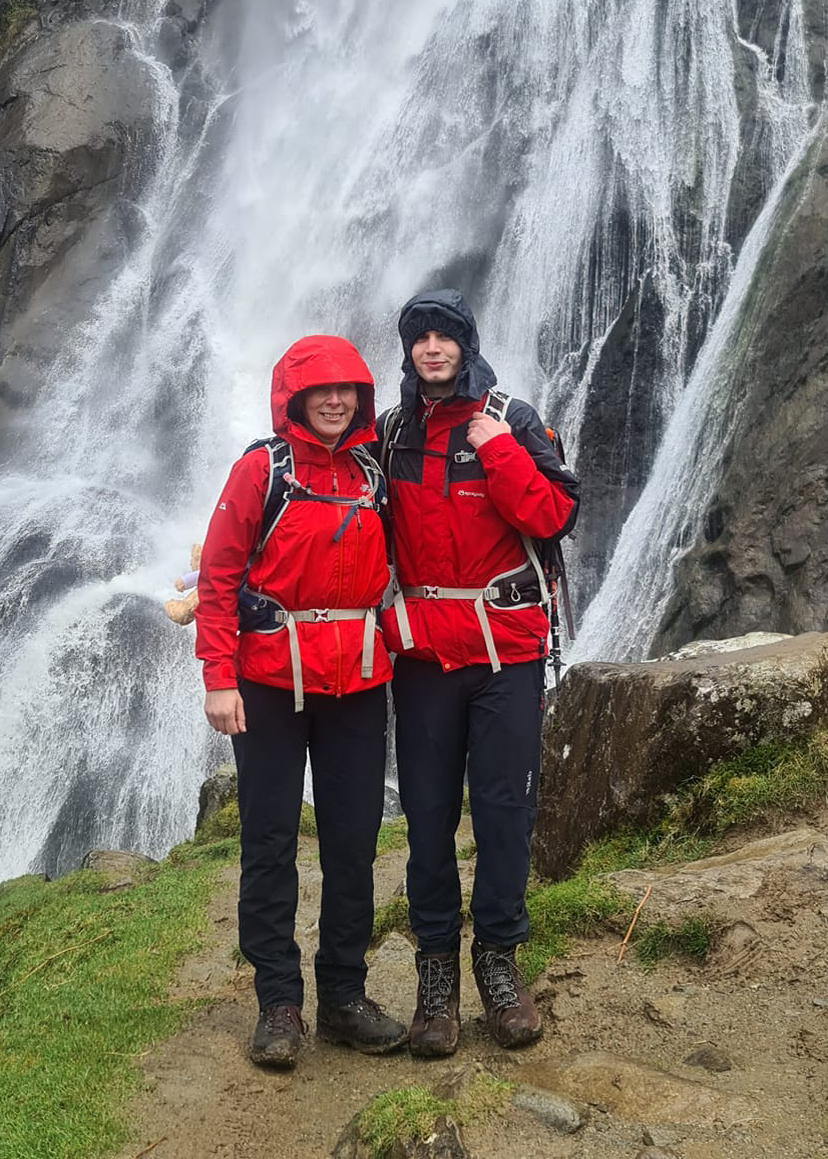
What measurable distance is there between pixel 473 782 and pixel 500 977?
2.12 feet

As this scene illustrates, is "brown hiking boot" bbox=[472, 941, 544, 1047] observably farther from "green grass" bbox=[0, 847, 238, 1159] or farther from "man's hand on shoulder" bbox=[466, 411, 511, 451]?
"man's hand on shoulder" bbox=[466, 411, 511, 451]

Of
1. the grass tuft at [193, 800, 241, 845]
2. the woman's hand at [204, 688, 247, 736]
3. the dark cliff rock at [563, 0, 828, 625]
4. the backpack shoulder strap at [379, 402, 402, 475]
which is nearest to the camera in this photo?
the woman's hand at [204, 688, 247, 736]

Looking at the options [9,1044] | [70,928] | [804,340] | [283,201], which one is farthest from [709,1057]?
[283,201]

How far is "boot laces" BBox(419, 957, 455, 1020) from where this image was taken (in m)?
3.72

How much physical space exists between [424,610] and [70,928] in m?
4.07

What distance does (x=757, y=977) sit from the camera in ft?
12.4

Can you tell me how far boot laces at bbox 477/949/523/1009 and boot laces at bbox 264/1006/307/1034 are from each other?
647mm

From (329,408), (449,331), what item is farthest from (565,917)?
(449,331)

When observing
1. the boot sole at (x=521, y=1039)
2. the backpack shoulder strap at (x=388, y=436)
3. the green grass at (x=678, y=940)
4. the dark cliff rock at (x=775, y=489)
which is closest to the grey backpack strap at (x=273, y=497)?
the backpack shoulder strap at (x=388, y=436)

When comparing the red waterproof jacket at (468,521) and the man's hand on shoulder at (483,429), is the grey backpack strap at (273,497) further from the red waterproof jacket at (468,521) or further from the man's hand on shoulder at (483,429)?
the man's hand on shoulder at (483,429)

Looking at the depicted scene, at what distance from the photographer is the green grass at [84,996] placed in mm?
3465

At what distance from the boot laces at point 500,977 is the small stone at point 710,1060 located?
23.0 inches

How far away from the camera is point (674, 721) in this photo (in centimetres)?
492

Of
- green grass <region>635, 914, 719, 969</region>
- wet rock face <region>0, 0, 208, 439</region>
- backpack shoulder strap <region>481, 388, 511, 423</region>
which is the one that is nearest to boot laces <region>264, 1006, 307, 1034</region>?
green grass <region>635, 914, 719, 969</region>
